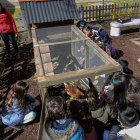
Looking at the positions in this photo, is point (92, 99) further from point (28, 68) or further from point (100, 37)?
point (28, 68)

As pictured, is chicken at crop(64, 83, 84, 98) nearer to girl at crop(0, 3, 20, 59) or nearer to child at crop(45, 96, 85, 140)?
child at crop(45, 96, 85, 140)

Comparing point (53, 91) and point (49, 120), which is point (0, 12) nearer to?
point (53, 91)

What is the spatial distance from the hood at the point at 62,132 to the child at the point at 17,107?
3.14 ft

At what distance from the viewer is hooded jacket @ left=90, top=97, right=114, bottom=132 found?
2.00 metres

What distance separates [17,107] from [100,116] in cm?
131

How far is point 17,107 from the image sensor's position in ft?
7.52

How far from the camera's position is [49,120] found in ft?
4.98

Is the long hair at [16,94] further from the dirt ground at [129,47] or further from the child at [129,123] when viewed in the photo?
the dirt ground at [129,47]

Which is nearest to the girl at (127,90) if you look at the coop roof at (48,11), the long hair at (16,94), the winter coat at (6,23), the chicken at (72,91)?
the chicken at (72,91)

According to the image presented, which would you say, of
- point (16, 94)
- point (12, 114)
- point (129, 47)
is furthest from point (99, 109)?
point (129, 47)

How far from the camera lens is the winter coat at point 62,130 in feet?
4.66

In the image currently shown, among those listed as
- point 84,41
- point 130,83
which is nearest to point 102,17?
point 84,41

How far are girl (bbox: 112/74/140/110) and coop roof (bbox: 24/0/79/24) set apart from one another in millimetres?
2353

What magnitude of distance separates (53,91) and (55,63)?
807mm
